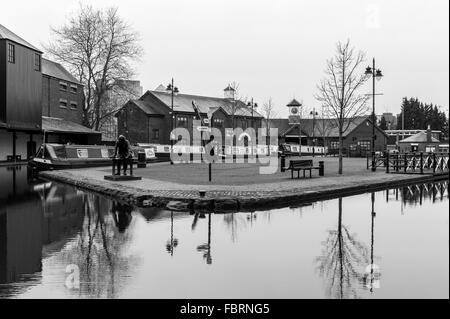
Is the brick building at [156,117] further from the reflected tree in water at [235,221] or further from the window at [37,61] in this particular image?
the reflected tree in water at [235,221]

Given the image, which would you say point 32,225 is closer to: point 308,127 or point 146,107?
point 146,107

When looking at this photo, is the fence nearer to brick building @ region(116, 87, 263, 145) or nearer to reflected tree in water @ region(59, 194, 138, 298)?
reflected tree in water @ region(59, 194, 138, 298)

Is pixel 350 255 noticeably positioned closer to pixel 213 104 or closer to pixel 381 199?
pixel 381 199

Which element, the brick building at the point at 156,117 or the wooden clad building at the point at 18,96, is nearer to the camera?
the wooden clad building at the point at 18,96

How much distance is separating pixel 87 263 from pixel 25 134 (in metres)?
37.2

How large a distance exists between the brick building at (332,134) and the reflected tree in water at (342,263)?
6346cm

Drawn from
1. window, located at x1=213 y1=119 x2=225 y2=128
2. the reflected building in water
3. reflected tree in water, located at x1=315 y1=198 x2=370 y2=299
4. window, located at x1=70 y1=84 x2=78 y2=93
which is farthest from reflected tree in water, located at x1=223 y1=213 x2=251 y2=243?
window, located at x1=213 y1=119 x2=225 y2=128

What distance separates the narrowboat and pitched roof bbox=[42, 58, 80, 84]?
16801 millimetres

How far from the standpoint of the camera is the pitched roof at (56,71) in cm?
4676

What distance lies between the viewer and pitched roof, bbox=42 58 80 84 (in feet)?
153

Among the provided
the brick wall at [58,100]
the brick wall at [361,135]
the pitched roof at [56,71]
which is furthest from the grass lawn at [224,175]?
the brick wall at [361,135]

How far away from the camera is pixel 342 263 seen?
7.14 metres

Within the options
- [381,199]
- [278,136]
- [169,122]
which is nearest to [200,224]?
[381,199]

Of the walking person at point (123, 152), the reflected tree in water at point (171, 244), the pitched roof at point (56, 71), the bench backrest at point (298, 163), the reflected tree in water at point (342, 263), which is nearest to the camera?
the reflected tree in water at point (342, 263)
